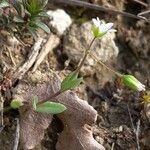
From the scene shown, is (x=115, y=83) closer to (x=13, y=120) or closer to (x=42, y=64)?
(x=42, y=64)

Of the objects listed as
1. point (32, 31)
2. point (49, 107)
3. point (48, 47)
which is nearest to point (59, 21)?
point (48, 47)

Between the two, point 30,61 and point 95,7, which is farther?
point 95,7

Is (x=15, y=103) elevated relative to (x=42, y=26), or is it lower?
lower

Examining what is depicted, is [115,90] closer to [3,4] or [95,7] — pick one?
[95,7]

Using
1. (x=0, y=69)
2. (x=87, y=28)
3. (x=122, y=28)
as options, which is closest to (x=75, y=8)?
(x=87, y=28)

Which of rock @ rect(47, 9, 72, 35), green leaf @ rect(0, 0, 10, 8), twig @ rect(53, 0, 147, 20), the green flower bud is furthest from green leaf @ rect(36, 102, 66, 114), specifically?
twig @ rect(53, 0, 147, 20)

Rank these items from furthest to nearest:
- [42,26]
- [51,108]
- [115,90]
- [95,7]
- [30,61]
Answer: [95,7] < [115,90] < [30,61] < [42,26] < [51,108]

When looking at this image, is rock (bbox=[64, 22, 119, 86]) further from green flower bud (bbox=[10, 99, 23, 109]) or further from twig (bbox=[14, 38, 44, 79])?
green flower bud (bbox=[10, 99, 23, 109])
